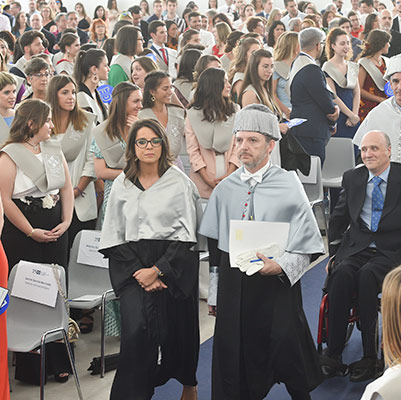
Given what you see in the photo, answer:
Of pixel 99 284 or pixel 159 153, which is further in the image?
pixel 99 284

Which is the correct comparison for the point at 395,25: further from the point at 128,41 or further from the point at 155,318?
the point at 155,318

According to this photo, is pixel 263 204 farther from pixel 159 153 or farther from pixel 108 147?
pixel 108 147

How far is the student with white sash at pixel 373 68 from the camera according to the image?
357 inches

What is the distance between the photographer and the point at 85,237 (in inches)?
217

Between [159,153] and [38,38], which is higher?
[38,38]

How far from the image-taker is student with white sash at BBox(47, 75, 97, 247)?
6.02m

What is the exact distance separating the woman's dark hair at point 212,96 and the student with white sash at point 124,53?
7.86 ft

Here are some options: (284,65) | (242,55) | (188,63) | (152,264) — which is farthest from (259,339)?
(284,65)

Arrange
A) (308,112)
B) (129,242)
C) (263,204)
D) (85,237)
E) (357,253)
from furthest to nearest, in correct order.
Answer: (308,112) < (85,237) < (357,253) < (129,242) < (263,204)

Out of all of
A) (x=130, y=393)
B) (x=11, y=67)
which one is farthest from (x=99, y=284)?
(x=11, y=67)

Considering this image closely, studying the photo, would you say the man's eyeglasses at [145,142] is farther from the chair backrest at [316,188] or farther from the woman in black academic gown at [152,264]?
the chair backrest at [316,188]

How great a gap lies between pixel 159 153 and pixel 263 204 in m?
0.71

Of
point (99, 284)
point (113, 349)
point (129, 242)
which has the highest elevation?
point (129, 242)

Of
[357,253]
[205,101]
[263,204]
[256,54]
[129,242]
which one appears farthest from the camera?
[256,54]
